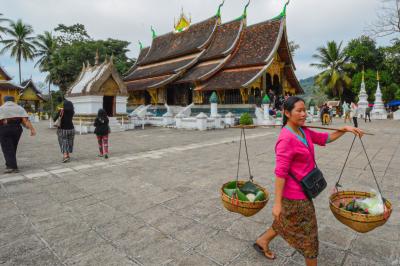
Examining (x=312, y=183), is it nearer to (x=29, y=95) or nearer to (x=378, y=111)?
(x=378, y=111)

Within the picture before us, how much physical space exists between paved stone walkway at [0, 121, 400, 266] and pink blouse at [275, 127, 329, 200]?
744 millimetres

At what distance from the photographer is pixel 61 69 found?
2756 centimetres

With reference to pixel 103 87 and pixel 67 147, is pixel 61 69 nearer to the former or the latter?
pixel 103 87

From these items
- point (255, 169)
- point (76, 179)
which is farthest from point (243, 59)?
point (76, 179)

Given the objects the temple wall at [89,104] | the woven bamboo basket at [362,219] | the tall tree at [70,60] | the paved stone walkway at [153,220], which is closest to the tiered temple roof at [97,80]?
the temple wall at [89,104]

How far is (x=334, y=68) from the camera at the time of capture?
36.8 metres

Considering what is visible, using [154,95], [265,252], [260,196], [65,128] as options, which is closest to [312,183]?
[260,196]

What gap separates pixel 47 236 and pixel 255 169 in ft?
13.3

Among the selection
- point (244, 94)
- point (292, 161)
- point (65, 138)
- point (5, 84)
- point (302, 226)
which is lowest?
point (302, 226)

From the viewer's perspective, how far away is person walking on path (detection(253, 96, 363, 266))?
6.39 feet

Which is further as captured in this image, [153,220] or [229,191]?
[153,220]

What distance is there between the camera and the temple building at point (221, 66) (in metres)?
18.4

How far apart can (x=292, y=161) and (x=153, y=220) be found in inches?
76.6

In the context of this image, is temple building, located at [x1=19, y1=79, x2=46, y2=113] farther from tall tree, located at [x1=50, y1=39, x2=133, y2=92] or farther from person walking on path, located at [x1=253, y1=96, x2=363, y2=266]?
person walking on path, located at [x1=253, y1=96, x2=363, y2=266]
